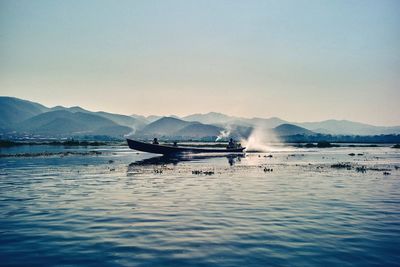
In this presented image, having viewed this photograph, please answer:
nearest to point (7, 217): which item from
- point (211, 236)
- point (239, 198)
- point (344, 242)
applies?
point (211, 236)

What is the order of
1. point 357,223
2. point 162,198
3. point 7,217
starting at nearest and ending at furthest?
1. point 357,223
2. point 7,217
3. point 162,198

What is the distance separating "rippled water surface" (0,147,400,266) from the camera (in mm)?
11203

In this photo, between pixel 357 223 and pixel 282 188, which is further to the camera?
pixel 282 188

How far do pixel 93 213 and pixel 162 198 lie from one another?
5509 millimetres

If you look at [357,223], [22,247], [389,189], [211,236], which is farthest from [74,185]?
[389,189]

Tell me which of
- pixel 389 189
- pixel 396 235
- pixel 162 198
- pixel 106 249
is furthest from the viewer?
pixel 389 189

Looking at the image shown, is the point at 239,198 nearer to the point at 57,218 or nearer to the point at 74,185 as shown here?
the point at 57,218

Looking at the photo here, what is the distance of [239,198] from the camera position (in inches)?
894

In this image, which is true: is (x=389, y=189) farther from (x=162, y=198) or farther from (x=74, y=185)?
(x=74, y=185)

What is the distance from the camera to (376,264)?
10.7 metres

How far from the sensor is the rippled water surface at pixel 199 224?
1120cm

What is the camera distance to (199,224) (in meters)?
15.6

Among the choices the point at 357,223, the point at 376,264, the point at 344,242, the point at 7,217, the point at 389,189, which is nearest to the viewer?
the point at 376,264

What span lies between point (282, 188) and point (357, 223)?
11112mm
